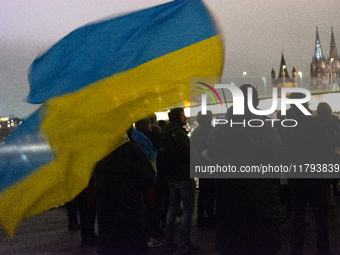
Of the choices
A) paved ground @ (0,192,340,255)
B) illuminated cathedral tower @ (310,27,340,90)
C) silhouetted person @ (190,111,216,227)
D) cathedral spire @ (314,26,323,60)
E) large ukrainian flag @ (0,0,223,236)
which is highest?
cathedral spire @ (314,26,323,60)

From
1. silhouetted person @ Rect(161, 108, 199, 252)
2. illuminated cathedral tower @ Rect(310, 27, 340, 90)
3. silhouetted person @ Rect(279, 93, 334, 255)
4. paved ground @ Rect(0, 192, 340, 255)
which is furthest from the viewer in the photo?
illuminated cathedral tower @ Rect(310, 27, 340, 90)

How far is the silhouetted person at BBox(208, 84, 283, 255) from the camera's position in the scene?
3135mm

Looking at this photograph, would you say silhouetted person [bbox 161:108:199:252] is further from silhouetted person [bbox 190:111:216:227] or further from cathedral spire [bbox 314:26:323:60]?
cathedral spire [bbox 314:26:323:60]

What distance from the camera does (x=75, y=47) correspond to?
3.32m

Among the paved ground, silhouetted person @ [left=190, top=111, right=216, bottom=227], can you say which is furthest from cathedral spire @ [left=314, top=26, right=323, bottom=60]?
the paved ground

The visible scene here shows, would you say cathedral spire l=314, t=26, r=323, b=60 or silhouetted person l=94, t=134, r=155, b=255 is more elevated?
cathedral spire l=314, t=26, r=323, b=60

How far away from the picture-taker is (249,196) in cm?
317

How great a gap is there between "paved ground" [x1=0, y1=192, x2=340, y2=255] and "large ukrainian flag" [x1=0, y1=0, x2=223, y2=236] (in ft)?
8.39

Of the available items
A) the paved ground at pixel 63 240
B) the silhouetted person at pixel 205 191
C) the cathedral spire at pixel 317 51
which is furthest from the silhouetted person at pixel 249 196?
the cathedral spire at pixel 317 51

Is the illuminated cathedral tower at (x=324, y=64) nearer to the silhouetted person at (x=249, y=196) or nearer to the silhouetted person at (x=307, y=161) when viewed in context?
the silhouetted person at (x=307, y=161)

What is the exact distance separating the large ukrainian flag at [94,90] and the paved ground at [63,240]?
256 cm

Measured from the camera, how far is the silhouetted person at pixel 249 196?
313 centimetres

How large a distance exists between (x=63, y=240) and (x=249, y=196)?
15.9ft

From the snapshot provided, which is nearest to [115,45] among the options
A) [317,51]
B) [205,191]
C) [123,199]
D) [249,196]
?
[123,199]
